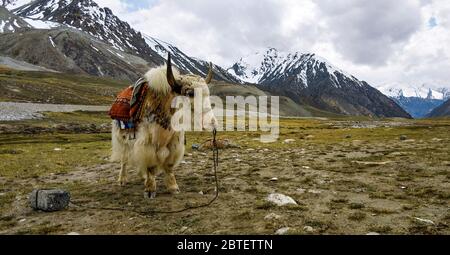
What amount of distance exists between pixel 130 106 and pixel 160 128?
1.26 m

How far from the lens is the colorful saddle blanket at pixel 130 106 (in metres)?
10.6

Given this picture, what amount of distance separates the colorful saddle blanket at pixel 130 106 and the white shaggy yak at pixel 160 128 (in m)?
0.19

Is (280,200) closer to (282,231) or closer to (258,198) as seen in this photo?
(258,198)

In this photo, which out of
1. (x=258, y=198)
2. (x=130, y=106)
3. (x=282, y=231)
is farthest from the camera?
(x=130, y=106)

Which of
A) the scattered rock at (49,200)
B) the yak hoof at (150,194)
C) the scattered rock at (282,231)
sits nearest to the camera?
the scattered rock at (282,231)

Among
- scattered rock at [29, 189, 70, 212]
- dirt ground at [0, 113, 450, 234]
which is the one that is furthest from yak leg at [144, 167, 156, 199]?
scattered rock at [29, 189, 70, 212]

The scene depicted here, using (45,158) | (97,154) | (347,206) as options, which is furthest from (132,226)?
(97,154)

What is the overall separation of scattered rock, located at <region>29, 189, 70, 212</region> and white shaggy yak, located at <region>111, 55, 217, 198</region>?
197cm

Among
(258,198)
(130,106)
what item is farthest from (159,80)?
(258,198)

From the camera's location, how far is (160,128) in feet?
33.6

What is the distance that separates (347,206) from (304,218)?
146 cm

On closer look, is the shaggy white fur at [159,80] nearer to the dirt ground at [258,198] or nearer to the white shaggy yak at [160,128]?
the white shaggy yak at [160,128]

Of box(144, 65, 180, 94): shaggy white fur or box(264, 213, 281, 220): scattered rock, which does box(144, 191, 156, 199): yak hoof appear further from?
box(264, 213, 281, 220): scattered rock

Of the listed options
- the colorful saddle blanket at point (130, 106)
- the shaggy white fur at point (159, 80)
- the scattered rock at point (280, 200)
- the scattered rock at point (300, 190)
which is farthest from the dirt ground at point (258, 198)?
the shaggy white fur at point (159, 80)
